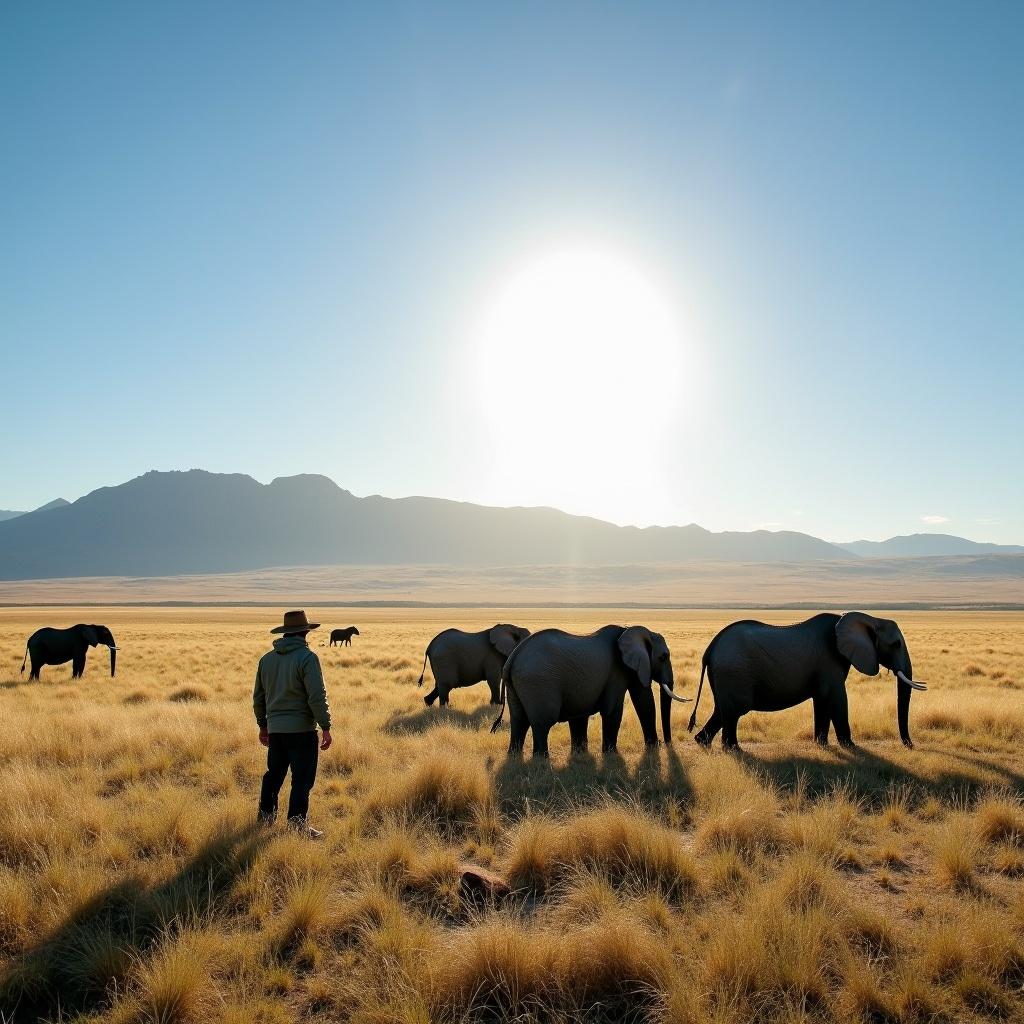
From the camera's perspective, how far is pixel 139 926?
204 inches

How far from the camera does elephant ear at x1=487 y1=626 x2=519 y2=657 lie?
1566 centimetres

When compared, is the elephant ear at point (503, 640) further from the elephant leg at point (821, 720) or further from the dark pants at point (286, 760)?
the dark pants at point (286, 760)

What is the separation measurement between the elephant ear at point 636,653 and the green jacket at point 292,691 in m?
5.22

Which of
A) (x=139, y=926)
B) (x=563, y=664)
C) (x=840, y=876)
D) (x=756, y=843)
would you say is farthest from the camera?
(x=563, y=664)

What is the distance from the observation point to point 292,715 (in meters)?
7.32

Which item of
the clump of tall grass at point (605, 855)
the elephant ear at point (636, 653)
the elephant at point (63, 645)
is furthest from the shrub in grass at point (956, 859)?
the elephant at point (63, 645)

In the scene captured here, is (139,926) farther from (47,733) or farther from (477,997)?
(47,733)

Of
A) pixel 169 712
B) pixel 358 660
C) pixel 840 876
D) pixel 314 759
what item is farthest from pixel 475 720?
pixel 358 660

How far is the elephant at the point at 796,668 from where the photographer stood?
36.5 ft

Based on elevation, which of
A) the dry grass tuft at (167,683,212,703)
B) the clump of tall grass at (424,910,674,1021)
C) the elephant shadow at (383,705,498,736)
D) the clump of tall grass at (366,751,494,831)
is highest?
the clump of tall grass at (424,910,674,1021)

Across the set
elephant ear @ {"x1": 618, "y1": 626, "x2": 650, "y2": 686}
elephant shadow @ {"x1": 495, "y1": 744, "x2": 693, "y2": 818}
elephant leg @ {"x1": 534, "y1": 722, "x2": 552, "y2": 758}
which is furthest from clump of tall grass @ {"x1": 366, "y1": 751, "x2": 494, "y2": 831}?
elephant ear @ {"x1": 618, "y1": 626, "x2": 650, "y2": 686}

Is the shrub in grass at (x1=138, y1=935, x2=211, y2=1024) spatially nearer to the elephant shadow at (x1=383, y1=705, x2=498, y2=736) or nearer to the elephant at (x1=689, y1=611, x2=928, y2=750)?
the elephant shadow at (x1=383, y1=705, x2=498, y2=736)

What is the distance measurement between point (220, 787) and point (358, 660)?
65.2 feet

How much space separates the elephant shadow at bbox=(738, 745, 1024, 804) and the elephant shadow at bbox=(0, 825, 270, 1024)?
6.25 meters
